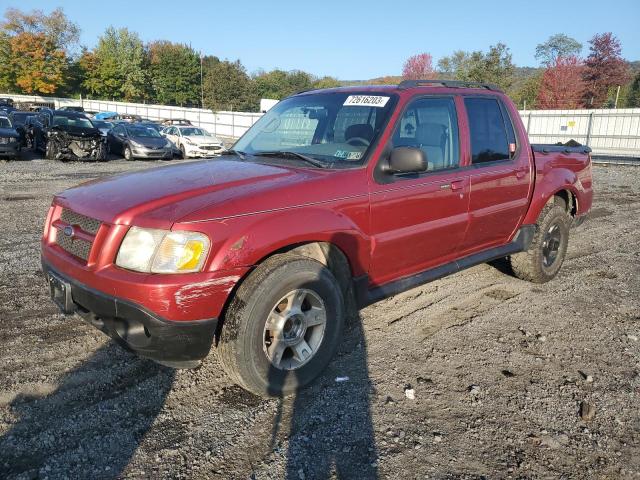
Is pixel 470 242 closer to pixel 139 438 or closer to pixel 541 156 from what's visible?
Result: pixel 541 156

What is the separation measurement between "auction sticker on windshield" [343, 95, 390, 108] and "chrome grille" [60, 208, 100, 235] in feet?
6.84

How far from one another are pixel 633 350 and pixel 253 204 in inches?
127

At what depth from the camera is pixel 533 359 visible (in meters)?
3.71

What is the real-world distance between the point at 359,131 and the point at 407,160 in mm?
536

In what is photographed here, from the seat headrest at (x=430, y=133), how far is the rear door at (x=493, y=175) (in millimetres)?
376

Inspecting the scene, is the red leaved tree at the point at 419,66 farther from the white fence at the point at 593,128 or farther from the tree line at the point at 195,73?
the white fence at the point at 593,128

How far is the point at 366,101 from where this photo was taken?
3811 millimetres

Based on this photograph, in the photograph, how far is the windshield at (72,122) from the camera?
58.0ft

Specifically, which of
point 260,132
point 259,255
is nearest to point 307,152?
point 260,132

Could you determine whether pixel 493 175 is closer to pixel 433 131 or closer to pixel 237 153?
pixel 433 131

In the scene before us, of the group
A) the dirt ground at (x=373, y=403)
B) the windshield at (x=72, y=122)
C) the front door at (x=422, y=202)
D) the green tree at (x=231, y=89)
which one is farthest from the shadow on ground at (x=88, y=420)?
the green tree at (x=231, y=89)

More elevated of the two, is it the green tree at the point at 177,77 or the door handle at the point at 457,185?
the green tree at the point at 177,77

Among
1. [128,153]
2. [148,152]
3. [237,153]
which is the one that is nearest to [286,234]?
[237,153]

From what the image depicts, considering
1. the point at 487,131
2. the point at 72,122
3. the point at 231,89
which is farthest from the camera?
the point at 231,89
